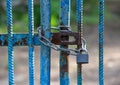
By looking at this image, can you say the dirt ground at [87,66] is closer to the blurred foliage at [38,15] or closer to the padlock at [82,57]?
the blurred foliage at [38,15]

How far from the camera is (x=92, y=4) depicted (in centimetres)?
809

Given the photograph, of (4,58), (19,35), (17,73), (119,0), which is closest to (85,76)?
(17,73)

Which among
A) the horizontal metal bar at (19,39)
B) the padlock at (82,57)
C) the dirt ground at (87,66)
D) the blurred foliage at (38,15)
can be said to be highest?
the blurred foliage at (38,15)

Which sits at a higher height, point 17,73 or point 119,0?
point 119,0

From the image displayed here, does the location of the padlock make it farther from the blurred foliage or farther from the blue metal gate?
the blurred foliage

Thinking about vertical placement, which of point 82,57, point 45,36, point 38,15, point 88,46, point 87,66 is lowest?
point 87,66

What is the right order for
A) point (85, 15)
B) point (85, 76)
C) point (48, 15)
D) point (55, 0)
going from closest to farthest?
point (48, 15) < point (85, 76) < point (55, 0) < point (85, 15)

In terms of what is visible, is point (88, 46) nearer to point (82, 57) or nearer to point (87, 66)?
point (87, 66)

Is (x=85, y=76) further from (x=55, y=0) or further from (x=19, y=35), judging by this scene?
(x=19, y=35)

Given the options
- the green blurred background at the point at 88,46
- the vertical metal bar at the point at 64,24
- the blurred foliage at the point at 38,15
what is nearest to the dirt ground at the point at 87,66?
the green blurred background at the point at 88,46

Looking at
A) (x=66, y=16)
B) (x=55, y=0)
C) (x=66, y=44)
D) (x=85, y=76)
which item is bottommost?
(x=85, y=76)

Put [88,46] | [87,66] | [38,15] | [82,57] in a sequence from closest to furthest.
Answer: [82,57], [87,66], [38,15], [88,46]

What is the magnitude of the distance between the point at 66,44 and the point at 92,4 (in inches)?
238

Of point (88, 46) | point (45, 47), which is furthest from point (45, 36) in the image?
point (88, 46)
